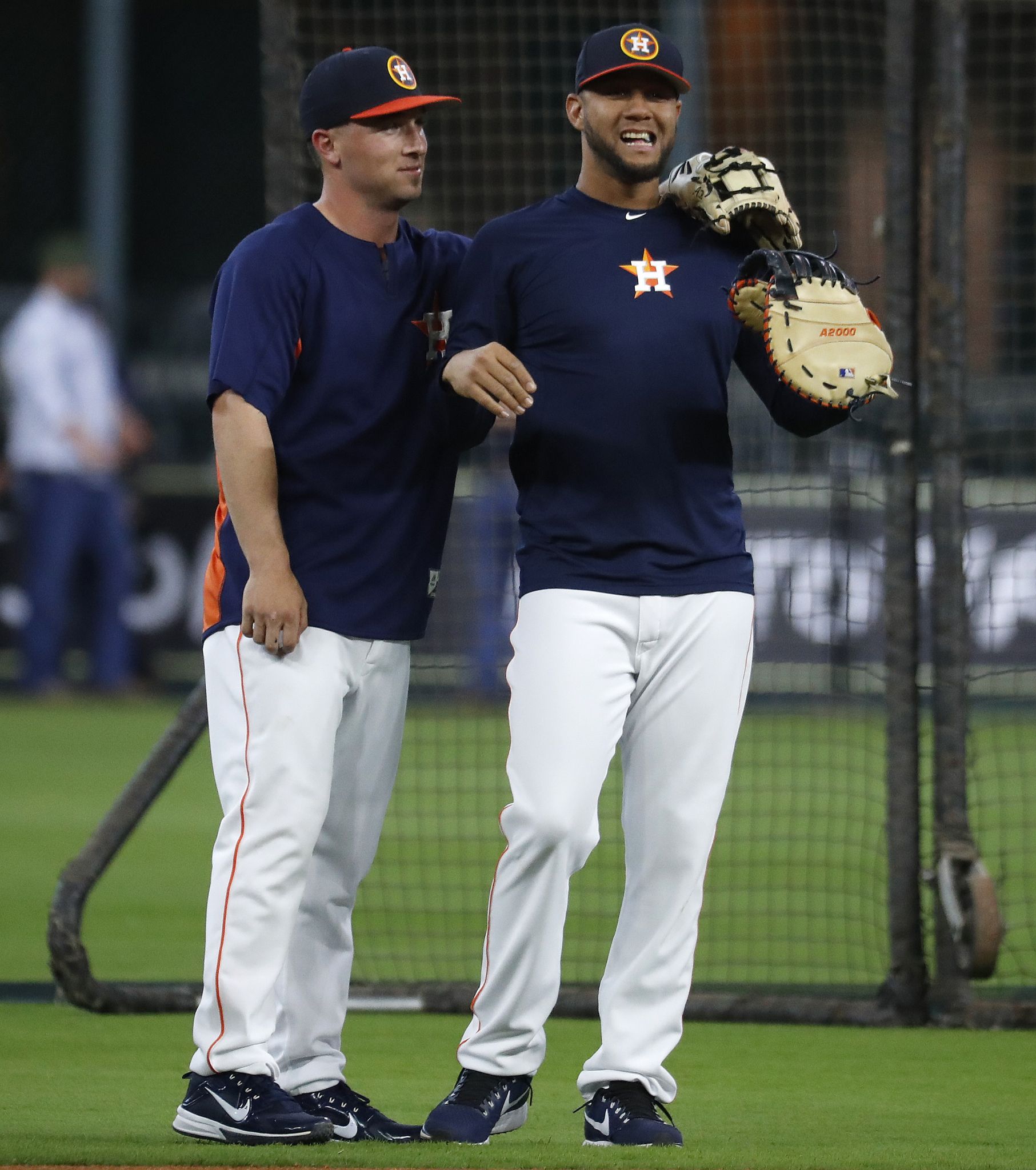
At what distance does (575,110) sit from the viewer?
4.36m

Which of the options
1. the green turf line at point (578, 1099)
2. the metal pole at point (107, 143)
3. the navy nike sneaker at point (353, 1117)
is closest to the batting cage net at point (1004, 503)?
the green turf line at point (578, 1099)

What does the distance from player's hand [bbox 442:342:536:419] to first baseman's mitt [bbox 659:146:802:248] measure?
1.72 feet

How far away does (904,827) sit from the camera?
18.8 ft

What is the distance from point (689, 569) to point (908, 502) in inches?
68.0

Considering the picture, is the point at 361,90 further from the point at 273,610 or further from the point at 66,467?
the point at 66,467

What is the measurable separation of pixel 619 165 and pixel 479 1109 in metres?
1.84

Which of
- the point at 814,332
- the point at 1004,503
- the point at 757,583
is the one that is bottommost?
the point at 757,583

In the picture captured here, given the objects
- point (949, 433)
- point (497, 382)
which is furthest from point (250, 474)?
point (949, 433)

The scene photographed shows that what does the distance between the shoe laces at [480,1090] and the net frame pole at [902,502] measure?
71.7 inches

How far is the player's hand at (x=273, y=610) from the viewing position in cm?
413

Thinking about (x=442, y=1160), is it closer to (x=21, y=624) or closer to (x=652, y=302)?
(x=652, y=302)

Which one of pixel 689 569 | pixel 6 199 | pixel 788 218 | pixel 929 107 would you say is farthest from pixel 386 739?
pixel 6 199

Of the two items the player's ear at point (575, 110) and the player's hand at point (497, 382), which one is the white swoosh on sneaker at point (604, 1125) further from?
the player's ear at point (575, 110)

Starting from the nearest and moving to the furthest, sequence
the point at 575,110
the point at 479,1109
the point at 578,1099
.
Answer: the point at 479,1109, the point at 575,110, the point at 578,1099
